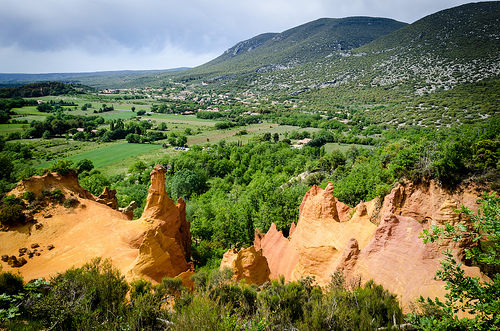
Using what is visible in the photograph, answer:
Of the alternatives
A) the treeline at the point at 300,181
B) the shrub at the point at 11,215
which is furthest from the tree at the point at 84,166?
the shrub at the point at 11,215

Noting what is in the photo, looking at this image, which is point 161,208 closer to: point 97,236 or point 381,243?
point 97,236

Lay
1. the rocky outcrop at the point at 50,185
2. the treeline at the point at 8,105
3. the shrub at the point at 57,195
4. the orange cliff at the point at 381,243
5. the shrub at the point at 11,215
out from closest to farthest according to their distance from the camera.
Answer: the orange cliff at the point at 381,243
the shrub at the point at 11,215
the rocky outcrop at the point at 50,185
the shrub at the point at 57,195
the treeline at the point at 8,105

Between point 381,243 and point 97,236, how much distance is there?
23480mm

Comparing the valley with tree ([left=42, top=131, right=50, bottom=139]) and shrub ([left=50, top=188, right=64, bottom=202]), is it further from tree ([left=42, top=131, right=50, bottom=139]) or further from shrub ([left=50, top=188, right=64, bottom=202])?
tree ([left=42, top=131, right=50, bottom=139])

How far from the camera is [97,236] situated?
2189 cm

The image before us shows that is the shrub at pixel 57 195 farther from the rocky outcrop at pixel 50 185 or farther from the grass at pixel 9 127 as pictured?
the grass at pixel 9 127

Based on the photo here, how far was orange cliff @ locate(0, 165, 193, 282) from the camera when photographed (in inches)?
650

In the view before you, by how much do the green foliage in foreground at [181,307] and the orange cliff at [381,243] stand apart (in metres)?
1.29

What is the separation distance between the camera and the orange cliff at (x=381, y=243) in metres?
12.5

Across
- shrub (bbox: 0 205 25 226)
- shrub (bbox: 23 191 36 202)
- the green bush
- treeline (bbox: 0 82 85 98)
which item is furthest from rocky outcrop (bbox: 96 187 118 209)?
treeline (bbox: 0 82 85 98)

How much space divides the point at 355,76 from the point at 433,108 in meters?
88.9

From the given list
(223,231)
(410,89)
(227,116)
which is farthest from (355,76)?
(223,231)

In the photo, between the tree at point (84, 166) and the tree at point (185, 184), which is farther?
the tree at point (84, 166)

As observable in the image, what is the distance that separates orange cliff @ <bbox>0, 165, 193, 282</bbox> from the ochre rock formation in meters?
3.49
